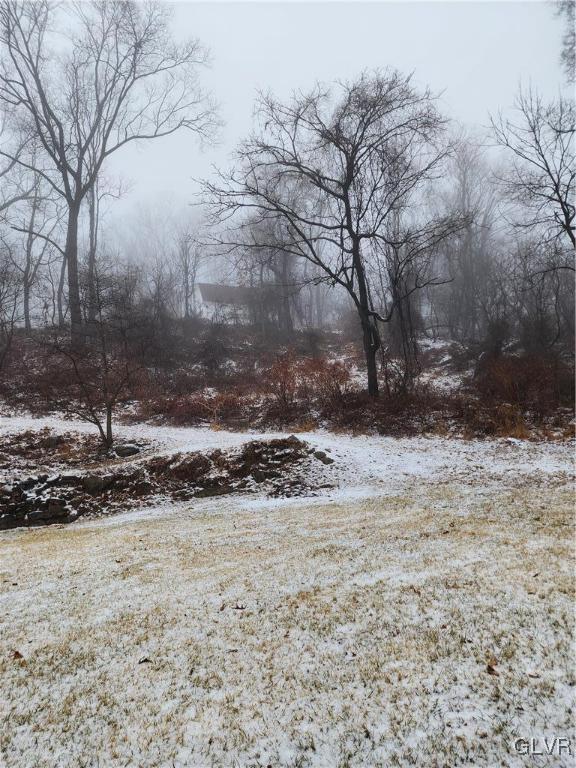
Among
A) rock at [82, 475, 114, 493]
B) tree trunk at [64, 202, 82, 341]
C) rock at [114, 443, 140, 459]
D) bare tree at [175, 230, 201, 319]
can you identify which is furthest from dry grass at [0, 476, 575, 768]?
bare tree at [175, 230, 201, 319]

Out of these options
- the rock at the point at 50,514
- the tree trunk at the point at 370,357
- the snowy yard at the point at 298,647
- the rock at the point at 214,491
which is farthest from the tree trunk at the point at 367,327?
the rock at the point at 50,514

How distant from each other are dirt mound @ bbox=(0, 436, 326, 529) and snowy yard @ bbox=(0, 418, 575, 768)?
9.31 ft

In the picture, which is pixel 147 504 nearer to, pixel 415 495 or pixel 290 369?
pixel 415 495

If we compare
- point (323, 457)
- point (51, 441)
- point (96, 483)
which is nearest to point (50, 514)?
point (96, 483)

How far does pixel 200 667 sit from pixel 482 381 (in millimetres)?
14609

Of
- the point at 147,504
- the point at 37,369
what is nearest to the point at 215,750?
the point at 147,504

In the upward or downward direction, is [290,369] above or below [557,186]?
below

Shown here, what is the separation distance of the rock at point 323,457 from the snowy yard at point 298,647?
3.56 meters

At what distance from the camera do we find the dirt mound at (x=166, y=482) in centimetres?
769

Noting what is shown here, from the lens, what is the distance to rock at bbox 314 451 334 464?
869 centimetres

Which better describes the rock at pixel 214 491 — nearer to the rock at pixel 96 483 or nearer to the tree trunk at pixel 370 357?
the rock at pixel 96 483

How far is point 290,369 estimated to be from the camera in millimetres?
16781

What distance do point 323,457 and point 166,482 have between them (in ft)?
12.0

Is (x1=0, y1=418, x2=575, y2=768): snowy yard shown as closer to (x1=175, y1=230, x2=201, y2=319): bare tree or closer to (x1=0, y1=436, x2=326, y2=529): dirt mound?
(x1=0, y1=436, x2=326, y2=529): dirt mound
